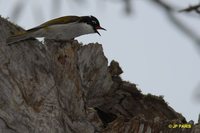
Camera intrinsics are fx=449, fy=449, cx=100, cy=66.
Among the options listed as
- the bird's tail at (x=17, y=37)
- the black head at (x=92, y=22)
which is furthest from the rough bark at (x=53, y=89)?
the black head at (x=92, y=22)

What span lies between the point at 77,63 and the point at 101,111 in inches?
92.7

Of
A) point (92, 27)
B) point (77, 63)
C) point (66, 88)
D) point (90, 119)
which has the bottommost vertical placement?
point (90, 119)

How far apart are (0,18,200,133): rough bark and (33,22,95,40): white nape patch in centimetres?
23

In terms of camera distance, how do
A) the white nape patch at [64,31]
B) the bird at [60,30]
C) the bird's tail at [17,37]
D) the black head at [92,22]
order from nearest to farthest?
the bird's tail at [17,37] → the bird at [60,30] → the white nape patch at [64,31] → the black head at [92,22]

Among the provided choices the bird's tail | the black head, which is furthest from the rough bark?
the black head

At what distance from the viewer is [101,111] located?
12266 millimetres

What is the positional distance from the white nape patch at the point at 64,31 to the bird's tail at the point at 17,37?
0.65 ft

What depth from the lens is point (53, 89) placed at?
950 centimetres

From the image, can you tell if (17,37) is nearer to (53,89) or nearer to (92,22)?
(53,89)

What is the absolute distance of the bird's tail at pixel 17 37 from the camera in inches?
359

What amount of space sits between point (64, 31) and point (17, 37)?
1282mm

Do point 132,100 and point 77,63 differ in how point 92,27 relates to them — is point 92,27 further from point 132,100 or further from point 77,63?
point 132,100

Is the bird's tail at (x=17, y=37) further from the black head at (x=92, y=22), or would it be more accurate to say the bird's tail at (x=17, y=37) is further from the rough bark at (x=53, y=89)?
the black head at (x=92, y=22)

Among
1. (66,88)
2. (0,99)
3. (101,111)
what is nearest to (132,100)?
(101,111)
